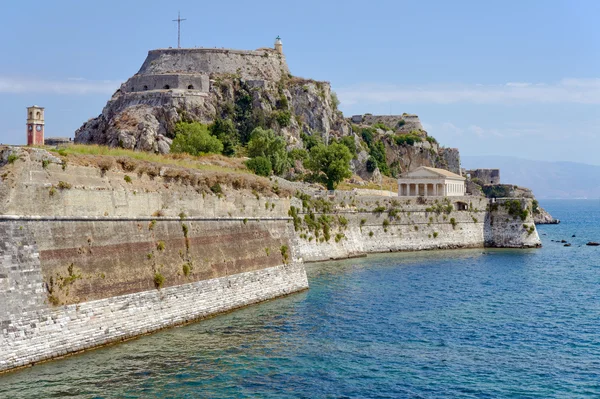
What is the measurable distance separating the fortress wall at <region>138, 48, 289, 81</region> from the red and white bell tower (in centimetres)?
5389

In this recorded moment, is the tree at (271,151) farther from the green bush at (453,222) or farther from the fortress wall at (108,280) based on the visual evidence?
the fortress wall at (108,280)

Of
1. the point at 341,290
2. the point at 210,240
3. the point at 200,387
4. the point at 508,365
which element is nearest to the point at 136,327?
the point at 200,387

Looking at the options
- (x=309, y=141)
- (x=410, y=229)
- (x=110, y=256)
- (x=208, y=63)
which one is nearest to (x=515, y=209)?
(x=410, y=229)

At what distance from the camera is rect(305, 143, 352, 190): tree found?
72.9 m

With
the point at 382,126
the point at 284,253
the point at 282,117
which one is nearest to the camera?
the point at 284,253

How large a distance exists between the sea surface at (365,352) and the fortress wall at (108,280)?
29.6 inches

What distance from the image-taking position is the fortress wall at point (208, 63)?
9081 cm

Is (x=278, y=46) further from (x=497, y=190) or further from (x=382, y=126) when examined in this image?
(x=497, y=190)

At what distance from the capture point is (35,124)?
35438mm

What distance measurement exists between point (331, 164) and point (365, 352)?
46.8 metres

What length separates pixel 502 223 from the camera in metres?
71.7

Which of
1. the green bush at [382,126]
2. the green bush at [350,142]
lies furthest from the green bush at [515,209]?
the green bush at [382,126]

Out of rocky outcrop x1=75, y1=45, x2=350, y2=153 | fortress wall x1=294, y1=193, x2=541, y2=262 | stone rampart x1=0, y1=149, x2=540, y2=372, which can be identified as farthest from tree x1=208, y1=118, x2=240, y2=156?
stone rampart x1=0, y1=149, x2=540, y2=372

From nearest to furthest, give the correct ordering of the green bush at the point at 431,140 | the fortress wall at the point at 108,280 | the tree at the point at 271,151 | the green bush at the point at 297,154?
1. the fortress wall at the point at 108,280
2. the tree at the point at 271,151
3. the green bush at the point at 297,154
4. the green bush at the point at 431,140
